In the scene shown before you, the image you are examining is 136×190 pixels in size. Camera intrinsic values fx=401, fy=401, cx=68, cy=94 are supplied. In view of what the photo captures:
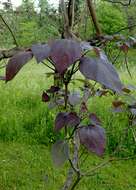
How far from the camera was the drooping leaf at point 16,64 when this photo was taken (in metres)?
0.74

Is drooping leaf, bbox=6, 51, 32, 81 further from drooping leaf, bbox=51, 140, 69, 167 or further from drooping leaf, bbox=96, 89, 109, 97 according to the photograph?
drooping leaf, bbox=96, 89, 109, 97

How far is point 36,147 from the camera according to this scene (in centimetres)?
346

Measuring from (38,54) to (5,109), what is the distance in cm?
339

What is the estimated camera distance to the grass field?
283cm

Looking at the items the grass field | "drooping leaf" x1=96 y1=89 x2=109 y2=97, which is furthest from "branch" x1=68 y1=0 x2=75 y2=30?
the grass field

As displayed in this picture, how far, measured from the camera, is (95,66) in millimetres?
717

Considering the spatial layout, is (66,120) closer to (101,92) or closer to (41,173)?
(101,92)

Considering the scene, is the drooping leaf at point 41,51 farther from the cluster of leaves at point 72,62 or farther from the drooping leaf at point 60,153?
the drooping leaf at point 60,153

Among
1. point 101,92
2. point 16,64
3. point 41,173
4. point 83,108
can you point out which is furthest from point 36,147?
point 16,64

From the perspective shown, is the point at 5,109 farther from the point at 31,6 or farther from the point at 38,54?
the point at 38,54

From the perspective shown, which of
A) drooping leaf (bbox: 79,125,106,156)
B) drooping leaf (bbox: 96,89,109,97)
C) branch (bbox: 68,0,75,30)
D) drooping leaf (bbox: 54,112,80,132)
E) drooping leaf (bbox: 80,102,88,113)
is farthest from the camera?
drooping leaf (bbox: 96,89,109,97)

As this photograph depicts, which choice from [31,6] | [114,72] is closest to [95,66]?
[114,72]

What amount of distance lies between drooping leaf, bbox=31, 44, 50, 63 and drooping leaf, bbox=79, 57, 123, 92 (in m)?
0.07

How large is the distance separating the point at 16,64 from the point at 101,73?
16cm
